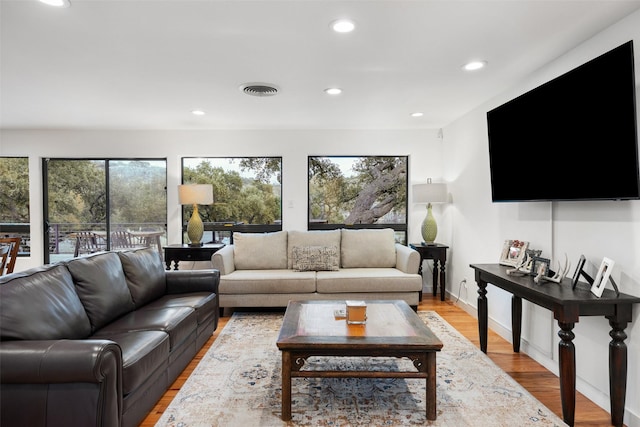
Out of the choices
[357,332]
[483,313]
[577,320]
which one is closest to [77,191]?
[357,332]

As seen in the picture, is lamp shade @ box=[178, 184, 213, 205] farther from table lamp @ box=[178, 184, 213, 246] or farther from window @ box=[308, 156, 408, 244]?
window @ box=[308, 156, 408, 244]

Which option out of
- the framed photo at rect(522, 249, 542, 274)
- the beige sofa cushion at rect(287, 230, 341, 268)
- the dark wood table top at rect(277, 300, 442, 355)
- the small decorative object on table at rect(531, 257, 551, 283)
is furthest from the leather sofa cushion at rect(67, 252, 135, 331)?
the framed photo at rect(522, 249, 542, 274)

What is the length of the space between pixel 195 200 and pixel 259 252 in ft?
3.58

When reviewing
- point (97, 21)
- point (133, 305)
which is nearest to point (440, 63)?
point (97, 21)

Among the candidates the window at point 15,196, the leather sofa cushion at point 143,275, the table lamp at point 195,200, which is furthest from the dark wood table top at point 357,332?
the window at point 15,196

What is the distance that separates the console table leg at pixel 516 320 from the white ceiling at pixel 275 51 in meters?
1.87

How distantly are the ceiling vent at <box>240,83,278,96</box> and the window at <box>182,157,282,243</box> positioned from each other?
1804 mm

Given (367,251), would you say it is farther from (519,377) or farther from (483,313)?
(519,377)

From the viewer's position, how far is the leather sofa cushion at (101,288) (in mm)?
2268

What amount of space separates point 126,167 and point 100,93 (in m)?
1.90

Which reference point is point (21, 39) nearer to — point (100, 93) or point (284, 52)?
point (100, 93)

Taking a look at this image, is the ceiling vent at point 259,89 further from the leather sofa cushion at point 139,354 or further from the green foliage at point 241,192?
the leather sofa cushion at point 139,354

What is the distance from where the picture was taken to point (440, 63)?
2.73 m

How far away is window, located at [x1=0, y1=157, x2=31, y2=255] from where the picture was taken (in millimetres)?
5051
